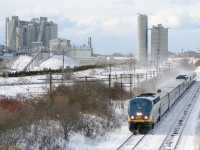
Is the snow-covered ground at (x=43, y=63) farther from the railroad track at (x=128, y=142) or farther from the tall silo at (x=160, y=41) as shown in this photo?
the railroad track at (x=128, y=142)

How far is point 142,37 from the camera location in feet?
457

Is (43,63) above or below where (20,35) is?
below

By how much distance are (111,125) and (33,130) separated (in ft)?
33.9

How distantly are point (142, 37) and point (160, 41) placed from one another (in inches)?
322

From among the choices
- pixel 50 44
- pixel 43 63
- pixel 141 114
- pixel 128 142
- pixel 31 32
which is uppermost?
pixel 31 32

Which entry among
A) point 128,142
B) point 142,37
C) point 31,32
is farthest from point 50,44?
point 128,142

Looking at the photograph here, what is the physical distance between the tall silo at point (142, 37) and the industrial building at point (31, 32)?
49518mm

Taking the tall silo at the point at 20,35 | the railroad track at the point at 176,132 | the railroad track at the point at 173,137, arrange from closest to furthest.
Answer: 1. the railroad track at the point at 173,137
2. the railroad track at the point at 176,132
3. the tall silo at the point at 20,35

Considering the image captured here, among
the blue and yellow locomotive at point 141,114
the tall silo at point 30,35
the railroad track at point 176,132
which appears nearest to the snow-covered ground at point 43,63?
the tall silo at point 30,35

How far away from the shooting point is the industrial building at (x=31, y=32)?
16988cm

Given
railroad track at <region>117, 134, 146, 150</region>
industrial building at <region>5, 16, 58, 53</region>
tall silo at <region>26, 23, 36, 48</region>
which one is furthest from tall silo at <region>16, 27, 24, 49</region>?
railroad track at <region>117, 134, 146, 150</region>

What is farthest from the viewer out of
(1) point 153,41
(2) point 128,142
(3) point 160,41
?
(1) point 153,41

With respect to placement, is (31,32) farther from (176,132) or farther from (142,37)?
(176,132)

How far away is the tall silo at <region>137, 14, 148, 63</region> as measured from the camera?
5384 inches
